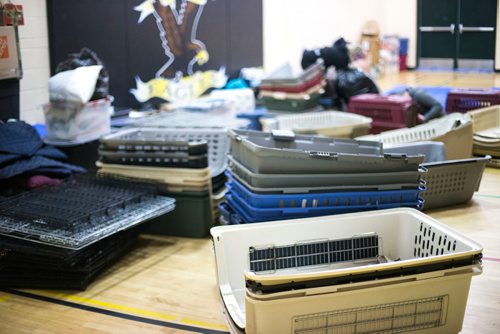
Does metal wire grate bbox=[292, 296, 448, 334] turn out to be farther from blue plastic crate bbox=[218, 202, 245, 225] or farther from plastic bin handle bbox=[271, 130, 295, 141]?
plastic bin handle bbox=[271, 130, 295, 141]

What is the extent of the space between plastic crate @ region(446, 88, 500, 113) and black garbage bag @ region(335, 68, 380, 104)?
2.48ft

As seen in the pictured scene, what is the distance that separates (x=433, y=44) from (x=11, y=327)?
6730 mm

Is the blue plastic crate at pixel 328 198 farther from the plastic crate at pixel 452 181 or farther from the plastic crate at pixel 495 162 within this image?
the plastic crate at pixel 495 162

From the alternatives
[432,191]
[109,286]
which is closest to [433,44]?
[432,191]

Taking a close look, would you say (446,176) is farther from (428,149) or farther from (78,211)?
(78,211)

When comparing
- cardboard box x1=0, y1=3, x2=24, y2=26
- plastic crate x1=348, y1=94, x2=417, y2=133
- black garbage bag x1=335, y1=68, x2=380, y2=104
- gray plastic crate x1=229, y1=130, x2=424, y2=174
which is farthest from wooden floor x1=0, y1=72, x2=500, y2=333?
black garbage bag x1=335, y1=68, x2=380, y2=104

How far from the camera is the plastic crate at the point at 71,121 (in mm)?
4234

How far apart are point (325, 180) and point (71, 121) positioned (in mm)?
1991

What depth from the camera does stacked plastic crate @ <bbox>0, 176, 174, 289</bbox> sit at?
114 inches

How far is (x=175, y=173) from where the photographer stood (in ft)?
11.7

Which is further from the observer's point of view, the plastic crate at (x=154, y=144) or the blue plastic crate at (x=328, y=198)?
the plastic crate at (x=154, y=144)

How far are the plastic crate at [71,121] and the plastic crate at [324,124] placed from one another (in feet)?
4.09

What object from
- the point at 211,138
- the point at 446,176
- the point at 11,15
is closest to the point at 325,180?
the point at 446,176

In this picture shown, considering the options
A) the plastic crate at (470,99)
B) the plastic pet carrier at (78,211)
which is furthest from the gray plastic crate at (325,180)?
the plastic crate at (470,99)
